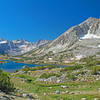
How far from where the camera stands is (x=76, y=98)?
64.1ft

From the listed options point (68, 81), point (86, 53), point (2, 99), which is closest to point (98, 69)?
point (68, 81)

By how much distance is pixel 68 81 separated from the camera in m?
36.6

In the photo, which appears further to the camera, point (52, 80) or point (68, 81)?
point (52, 80)

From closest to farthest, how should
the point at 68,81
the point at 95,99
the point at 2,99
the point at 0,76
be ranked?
the point at 2,99 < the point at 95,99 < the point at 0,76 < the point at 68,81

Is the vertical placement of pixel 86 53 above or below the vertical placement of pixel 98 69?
above

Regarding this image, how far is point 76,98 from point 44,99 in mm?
4569

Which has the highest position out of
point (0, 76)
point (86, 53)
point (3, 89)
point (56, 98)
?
point (86, 53)

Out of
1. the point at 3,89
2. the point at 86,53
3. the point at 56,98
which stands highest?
the point at 86,53

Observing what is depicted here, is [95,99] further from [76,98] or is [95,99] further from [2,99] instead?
[2,99]

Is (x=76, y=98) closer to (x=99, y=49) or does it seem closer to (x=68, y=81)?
(x=68, y=81)

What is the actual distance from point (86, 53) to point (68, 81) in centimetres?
16002

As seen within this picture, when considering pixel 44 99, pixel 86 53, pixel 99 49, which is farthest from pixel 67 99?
pixel 99 49

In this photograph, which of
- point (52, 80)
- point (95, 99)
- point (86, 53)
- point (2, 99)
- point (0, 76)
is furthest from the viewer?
point (86, 53)

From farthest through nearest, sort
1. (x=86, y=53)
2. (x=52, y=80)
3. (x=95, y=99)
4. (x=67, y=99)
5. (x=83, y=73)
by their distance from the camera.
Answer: (x=86, y=53)
(x=83, y=73)
(x=52, y=80)
(x=67, y=99)
(x=95, y=99)
